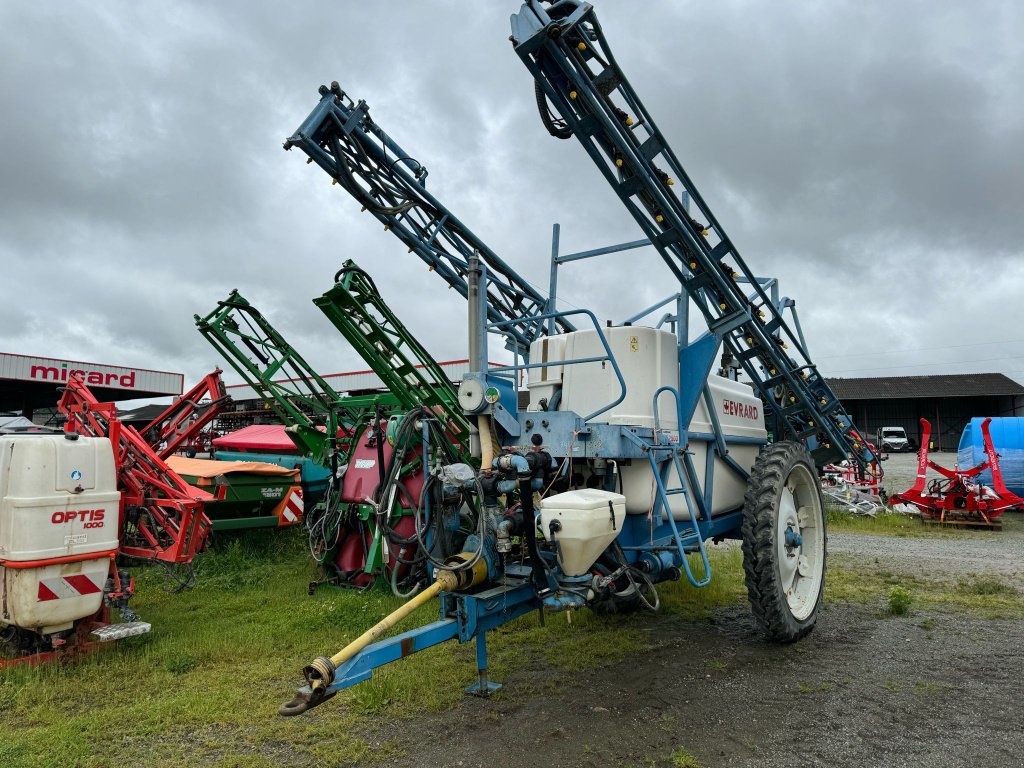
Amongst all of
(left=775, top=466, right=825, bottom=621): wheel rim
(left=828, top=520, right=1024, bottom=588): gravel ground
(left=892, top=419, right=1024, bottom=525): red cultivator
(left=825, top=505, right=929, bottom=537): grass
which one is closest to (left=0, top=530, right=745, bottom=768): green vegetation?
(left=775, top=466, right=825, bottom=621): wheel rim

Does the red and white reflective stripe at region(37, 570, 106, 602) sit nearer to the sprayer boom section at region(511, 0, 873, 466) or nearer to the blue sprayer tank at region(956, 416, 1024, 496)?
the sprayer boom section at region(511, 0, 873, 466)

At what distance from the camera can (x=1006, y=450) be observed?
1362 centimetres

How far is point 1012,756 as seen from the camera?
11.2ft

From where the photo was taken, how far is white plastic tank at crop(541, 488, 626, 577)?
140 inches

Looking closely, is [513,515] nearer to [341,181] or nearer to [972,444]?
[341,181]

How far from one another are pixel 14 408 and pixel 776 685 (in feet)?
121

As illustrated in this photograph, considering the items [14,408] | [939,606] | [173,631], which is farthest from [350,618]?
[14,408]

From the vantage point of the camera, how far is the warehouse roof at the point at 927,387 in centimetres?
3625

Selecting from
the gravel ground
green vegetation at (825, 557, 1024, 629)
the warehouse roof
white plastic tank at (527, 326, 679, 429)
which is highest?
the warehouse roof

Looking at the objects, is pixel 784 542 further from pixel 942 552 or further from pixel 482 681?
pixel 942 552

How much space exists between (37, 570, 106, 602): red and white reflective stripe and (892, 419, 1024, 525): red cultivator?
1232cm

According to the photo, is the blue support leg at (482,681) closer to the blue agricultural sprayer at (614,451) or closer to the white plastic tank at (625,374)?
the blue agricultural sprayer at (614,451)

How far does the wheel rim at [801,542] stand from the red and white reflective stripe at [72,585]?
16.0ft

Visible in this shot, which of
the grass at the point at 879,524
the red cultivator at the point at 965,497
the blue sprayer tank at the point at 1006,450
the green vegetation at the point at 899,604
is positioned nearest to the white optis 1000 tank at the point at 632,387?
the green vegetation at the point at 899,604
